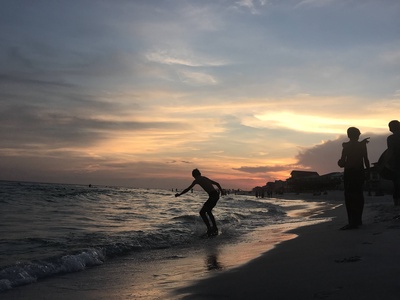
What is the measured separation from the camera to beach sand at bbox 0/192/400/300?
3188mm

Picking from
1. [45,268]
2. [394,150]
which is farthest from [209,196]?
[45,268]

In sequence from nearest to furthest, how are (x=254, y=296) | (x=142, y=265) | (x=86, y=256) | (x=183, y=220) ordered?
(x=254, y=296)
(x=142, y=265)
(x=86, y=256)
(x=183, y=220)

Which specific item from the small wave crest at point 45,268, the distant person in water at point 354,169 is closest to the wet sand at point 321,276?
the distant person in water at point 354,169

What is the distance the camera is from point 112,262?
22.7 feet

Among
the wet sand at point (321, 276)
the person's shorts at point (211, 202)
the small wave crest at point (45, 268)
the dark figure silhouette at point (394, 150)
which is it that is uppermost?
the dark figure silhouette at point (394, 150)

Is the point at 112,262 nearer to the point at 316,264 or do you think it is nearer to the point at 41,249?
the point at 41,249

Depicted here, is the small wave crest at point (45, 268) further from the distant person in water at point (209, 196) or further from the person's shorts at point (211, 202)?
the person's shorts at point (211, 202)

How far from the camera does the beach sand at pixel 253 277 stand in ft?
10.5

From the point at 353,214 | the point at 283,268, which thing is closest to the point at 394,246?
the point at 283,268

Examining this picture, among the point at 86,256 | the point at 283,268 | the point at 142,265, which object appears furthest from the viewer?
the point at 86,256

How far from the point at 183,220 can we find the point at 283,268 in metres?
9.91

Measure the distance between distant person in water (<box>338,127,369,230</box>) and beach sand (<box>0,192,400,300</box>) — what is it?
34.2 inches

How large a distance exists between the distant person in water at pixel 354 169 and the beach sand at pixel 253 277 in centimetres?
87

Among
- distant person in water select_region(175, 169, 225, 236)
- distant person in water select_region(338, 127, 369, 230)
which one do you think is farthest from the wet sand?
distant person in water select_region(175, 169, 225, 236)
